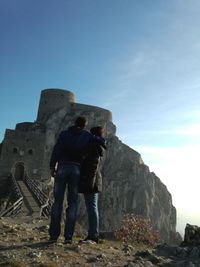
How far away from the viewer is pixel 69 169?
8172mm

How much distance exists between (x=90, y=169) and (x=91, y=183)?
12.5 inches

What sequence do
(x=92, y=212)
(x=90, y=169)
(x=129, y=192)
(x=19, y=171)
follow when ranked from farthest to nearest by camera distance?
1. (x=129, y=192)
2. (x=19, y=171)
3. (x=90, y=169)
4. (x=92, y=212)

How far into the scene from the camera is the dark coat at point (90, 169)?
8.41 metres

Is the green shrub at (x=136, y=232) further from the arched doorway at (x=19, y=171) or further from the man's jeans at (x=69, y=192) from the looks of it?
the arched doorway at (x=19, y=171)

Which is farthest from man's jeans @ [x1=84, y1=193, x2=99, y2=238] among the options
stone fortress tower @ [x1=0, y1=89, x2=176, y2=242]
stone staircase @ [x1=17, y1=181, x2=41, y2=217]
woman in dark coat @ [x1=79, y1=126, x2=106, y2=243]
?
stone fortress tower @ [x1=0, y1=89, x2=176, y2=242]

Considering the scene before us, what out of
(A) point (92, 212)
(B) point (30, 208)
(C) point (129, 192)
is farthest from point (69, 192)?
(C) point (129, 192)

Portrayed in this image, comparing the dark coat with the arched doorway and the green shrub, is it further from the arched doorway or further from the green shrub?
the arched doorway

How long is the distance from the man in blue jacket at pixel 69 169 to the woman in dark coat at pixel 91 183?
0.21 m

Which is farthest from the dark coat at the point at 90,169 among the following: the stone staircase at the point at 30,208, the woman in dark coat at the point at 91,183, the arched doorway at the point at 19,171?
the arched doorway at the point at 19,171

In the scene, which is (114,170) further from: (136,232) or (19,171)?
(136,232)

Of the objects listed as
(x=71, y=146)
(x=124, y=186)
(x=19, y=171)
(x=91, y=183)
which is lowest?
(x=91, y=183)

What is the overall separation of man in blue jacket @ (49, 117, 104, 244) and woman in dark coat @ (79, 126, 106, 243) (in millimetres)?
207

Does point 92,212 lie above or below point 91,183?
below

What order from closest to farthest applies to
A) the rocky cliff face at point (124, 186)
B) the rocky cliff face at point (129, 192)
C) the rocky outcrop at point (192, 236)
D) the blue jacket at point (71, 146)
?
the blue jacket at point (71, 146) < the rocky outcrop at point (192, 236) < the rocky cliff face at point (129, 192) < the rocky cliff face at point (124, 186)
